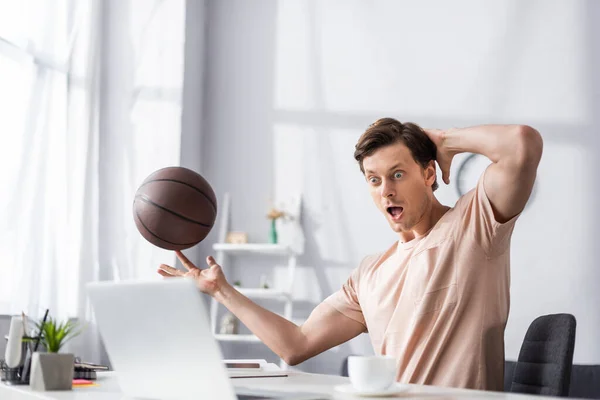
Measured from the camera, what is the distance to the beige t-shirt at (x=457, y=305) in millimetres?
1752

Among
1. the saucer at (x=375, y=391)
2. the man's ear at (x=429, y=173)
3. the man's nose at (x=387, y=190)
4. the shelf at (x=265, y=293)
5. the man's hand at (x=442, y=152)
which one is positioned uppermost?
the man's hand at (x=442, y=152)

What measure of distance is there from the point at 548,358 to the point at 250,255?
3.09 m

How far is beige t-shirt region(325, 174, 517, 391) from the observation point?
1.75 metres

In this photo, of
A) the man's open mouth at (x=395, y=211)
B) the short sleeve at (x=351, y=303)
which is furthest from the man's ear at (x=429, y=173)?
the short sleeve at (x=351, y=303)

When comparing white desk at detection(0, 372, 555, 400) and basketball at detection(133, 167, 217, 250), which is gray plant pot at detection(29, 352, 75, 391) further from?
basketball at detection(133, 167, 217, 250)

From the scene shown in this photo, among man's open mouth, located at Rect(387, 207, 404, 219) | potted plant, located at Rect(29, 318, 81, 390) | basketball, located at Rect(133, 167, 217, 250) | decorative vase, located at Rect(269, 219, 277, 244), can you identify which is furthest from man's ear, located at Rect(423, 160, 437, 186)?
decorative vase, located at Rect(269, 219, 277, 244)

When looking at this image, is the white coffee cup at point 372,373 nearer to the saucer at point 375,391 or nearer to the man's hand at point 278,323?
the saucer at point 375,391

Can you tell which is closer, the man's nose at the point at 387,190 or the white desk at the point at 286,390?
the white desk at the point at 286,390

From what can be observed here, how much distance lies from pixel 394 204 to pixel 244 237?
267cm

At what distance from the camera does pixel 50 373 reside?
4.29 feet

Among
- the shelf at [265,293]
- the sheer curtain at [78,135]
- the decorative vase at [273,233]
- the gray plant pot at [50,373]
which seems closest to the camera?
the gray plant pot at [50,373]

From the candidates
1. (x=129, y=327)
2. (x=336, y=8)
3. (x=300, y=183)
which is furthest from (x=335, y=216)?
(x=129, y=327)

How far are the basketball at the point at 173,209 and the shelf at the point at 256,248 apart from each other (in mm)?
2453

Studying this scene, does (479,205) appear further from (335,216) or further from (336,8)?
(336,8)
